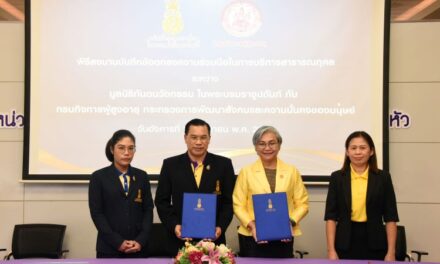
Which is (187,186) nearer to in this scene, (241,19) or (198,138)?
(198,138)

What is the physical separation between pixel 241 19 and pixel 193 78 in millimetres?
667

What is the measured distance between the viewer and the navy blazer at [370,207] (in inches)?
113

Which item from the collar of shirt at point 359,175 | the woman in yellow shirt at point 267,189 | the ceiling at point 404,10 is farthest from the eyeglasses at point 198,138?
the ceiling at point 404,10

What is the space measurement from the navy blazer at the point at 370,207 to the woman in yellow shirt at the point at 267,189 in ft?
0.64

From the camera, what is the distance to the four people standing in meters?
2.88

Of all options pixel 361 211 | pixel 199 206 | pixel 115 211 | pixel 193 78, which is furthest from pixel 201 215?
pixel 193 78

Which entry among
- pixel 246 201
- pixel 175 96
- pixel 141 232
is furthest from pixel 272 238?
pixel 175 96

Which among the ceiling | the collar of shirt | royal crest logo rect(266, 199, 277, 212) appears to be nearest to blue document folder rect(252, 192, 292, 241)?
royal crest logo rect(266, 199, 277, 212)

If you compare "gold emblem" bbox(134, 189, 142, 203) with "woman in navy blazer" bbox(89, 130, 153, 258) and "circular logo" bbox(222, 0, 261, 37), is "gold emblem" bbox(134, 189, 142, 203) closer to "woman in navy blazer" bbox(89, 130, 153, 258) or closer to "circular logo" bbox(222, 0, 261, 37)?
"woman in navy blazer" bbox(89, 130, 153, 258)

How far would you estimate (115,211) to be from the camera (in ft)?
9.95

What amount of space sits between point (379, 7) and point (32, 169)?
3334mm

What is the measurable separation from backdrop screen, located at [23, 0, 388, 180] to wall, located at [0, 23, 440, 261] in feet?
0.55

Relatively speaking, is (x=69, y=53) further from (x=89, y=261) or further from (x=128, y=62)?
(x=89, y=261)

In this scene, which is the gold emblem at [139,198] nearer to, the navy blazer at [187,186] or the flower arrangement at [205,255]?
the navy blazer at [187,186]
